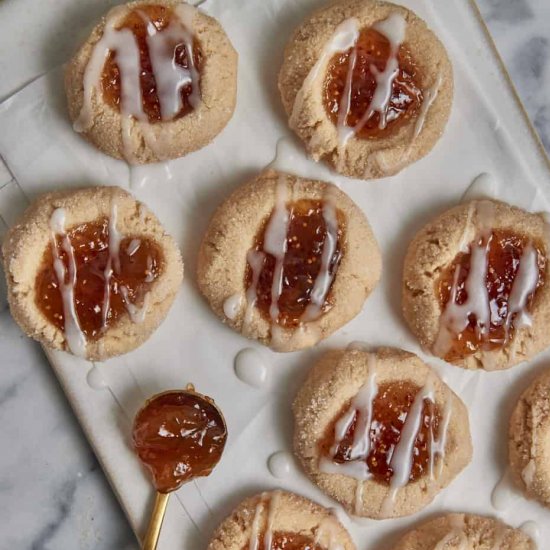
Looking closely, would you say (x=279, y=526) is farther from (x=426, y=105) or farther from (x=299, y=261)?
(x=426, y=105)

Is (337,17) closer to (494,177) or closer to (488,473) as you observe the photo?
(494,177)

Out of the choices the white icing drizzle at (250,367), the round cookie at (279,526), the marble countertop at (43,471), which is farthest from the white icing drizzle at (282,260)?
the marble countertop at (43,471)

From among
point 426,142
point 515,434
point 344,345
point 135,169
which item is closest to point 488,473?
point 515,434

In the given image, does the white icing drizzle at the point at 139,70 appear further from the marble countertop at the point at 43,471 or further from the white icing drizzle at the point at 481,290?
the white icing drizzle at the point at 481,290

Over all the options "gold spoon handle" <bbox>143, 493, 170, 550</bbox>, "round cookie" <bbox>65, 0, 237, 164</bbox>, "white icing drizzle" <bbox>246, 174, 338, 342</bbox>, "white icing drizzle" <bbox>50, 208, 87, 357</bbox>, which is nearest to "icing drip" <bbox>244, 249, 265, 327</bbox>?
"white icing drizzle" <bbox>246, 174, 338, 342</bbox>

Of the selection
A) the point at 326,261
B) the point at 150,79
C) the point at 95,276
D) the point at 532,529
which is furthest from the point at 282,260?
the point at 532,529
